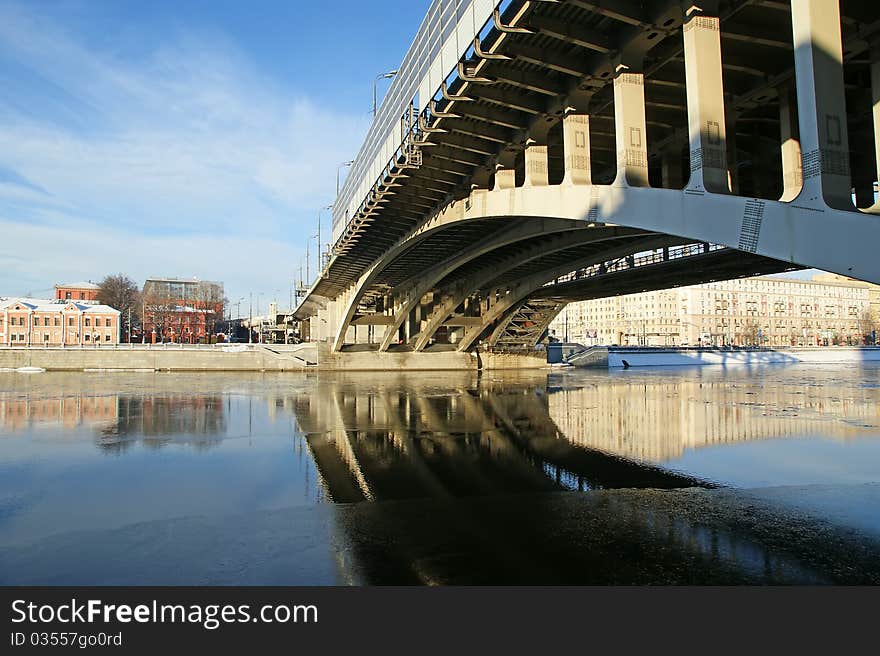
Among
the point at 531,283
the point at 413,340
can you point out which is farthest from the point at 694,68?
the point at 413,340

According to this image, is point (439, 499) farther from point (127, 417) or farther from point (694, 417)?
point (127, 417)

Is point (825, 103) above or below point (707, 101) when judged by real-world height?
below

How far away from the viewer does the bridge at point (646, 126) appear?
22.0ft

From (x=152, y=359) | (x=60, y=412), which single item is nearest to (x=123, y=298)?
(x=152, y=359)

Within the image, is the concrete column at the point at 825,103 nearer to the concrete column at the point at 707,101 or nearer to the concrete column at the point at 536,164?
the concrete column at the point at 707,101

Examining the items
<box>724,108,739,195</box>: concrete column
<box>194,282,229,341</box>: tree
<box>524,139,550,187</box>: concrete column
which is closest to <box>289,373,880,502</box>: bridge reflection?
<box>724,108,739,195</box>: concrete column

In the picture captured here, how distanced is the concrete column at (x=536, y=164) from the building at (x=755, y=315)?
8783cm

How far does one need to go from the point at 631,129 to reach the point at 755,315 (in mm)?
106153

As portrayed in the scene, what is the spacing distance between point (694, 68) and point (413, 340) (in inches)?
1510

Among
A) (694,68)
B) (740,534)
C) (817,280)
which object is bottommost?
(740,534)

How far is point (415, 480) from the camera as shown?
938 centimetres

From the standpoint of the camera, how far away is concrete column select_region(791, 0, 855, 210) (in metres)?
6.61

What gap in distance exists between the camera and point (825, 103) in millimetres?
6633

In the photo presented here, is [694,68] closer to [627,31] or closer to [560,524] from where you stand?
[627,31]
